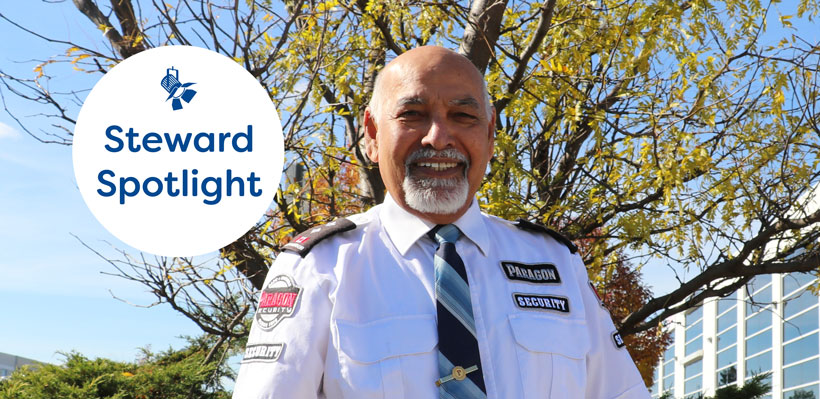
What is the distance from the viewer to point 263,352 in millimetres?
2047

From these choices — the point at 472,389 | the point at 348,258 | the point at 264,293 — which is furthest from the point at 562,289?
the point at 264,293

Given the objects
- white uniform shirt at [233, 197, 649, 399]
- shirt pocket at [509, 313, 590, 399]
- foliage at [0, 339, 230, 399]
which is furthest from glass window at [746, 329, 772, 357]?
shirt pocket at [509, 313, 590, 399]

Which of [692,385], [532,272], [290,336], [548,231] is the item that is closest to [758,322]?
[692,385]

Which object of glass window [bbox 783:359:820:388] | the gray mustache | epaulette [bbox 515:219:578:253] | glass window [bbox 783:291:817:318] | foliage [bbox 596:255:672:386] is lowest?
epaulette [bbox 515:219:578:253]

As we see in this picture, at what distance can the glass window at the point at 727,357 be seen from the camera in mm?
27609

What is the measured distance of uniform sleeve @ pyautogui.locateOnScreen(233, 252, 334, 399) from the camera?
6.44 feet

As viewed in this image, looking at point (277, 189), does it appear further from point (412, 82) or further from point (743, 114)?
point (743, 114)

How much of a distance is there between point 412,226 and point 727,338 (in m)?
30.1

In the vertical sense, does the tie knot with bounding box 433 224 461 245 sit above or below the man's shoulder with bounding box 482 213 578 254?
below

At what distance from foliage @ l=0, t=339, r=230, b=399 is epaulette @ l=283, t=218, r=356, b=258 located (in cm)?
512

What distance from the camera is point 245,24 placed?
5281 mm

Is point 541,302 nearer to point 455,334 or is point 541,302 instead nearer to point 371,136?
point 455,334

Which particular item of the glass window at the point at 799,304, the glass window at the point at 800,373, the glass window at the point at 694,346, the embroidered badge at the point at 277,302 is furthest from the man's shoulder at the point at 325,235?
the glass window at the point at 694,346

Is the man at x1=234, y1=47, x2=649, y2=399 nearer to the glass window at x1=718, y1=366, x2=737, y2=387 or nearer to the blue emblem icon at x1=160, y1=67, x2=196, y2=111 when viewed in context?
the blue emblem icon at x1=160, y1=67, x2=196, y2=111
